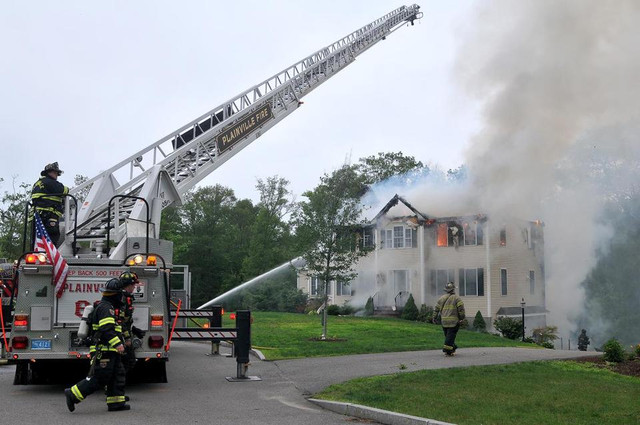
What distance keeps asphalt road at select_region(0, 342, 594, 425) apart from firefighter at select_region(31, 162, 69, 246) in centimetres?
240

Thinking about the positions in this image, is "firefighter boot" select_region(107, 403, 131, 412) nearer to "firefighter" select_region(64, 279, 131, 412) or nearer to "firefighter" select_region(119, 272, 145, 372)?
"firefighter" select_region(64, 279, 131, 412)

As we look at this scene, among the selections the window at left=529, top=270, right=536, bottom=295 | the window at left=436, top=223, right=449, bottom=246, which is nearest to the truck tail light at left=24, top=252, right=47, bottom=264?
the window at left=436, top=223, right=449, bottom=246

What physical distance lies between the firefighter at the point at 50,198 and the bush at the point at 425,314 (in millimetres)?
22438

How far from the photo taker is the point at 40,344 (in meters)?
8.98

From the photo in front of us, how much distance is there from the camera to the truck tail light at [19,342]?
8.89 m

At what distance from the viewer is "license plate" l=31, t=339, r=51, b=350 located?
896 centimetres

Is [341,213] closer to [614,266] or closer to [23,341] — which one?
[23,341]

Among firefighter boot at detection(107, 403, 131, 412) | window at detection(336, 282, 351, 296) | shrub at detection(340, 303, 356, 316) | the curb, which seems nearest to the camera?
the curb

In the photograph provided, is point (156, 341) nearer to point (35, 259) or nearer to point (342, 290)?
point (35, 259)

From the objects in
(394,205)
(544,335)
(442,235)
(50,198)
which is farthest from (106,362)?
(394,205)

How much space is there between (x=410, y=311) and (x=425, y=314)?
3.09ft

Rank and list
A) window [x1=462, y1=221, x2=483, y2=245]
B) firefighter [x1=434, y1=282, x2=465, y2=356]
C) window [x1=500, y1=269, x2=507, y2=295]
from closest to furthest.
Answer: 1. firefighter [x1=434, y1=282, x2=465, y2=356]
2. window [x1=462, y1=221, x2=483, y2=245]
3. window [x1=500, y1=269, x2=507, y2=295]

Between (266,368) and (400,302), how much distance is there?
21838 millimetres

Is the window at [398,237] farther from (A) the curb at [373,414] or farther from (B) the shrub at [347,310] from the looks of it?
(A) the curb at [373,414]
